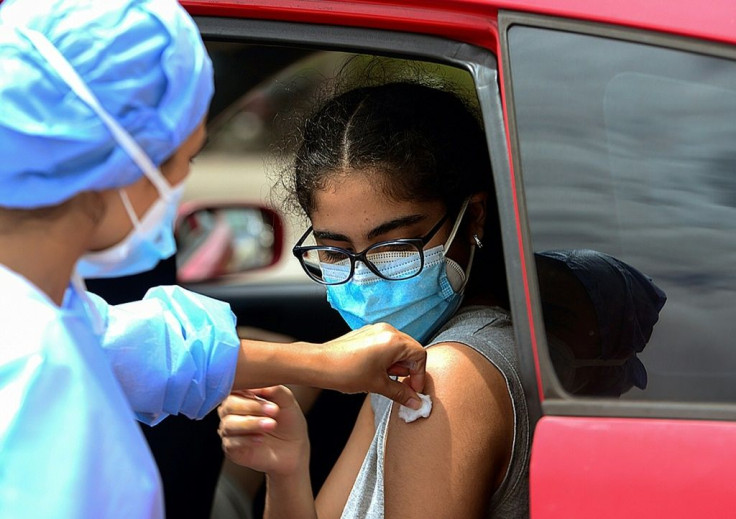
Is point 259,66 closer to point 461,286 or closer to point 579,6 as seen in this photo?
point 461,286

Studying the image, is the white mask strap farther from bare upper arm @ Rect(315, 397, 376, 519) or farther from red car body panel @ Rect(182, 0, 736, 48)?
bare upper arm @ Rect(315, 397, 376, 519)

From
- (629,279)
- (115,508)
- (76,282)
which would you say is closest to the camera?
(115,508)

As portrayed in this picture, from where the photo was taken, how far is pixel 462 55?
1673mm

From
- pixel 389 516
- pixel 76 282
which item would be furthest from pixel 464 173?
pixel 76 282

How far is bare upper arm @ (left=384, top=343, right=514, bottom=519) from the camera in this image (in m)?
1.68

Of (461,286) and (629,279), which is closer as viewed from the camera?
(629,279)

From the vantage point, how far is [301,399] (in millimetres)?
2879

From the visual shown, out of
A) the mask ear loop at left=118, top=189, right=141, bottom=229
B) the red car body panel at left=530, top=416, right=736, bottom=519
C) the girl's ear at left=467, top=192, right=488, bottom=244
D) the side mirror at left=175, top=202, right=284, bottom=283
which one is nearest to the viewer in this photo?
the mask ear loop at left=118, top=189, right=141, bottom=229

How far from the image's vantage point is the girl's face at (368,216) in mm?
1957

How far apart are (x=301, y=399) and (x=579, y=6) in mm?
1631

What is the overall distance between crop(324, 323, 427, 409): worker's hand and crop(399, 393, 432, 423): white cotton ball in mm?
11

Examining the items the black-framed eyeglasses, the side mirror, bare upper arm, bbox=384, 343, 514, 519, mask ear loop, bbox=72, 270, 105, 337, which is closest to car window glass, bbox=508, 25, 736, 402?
bare upper arm, bbox=384, 343, 514, 519

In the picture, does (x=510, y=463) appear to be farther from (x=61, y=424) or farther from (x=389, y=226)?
(x=61, y=424)

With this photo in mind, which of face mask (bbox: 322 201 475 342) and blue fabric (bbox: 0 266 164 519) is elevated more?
blue fabric (bbox: 0 266 164 519)
